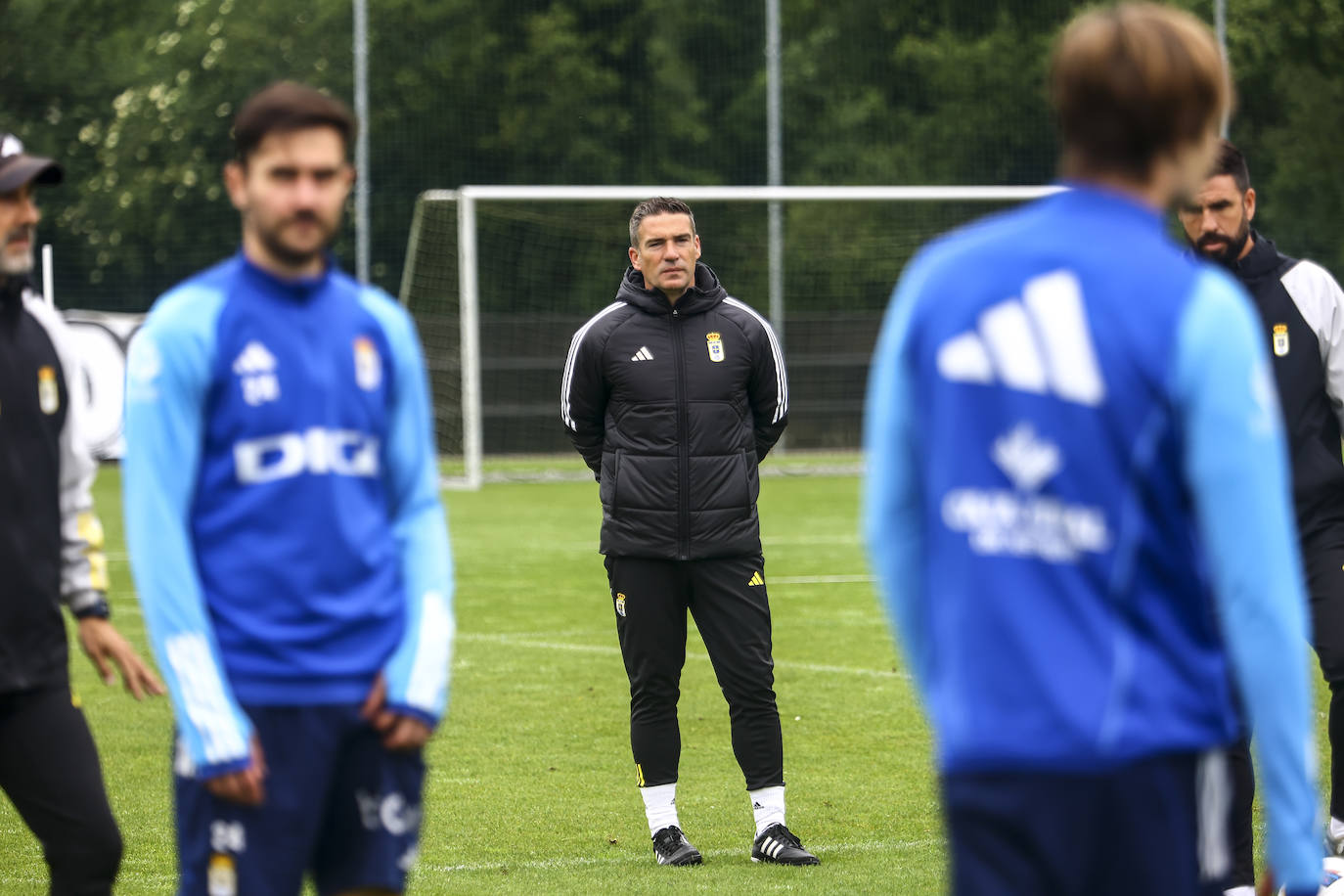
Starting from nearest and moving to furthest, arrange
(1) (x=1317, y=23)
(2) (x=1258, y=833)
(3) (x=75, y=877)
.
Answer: (3) (x=75, y=877) < (2) (x=1258, y=833) < (1) (x=1317, y=23)

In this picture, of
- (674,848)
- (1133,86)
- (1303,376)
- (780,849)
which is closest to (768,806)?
(780,849)

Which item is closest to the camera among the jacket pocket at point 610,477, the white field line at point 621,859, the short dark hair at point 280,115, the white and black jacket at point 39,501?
the short dark hair at point 280,115

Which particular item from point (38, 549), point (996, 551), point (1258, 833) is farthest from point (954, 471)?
point (1258, 833)

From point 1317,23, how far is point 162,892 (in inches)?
1213

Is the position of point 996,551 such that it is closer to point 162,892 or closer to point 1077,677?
point 1077,677

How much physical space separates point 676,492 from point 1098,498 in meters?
4.40

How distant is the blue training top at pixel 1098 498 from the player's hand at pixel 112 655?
84.7 inches

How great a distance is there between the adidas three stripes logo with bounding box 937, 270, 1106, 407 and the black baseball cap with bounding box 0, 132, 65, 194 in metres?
2.45

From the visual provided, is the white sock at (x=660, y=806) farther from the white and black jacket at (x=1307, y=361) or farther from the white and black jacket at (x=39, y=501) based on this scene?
the white and black jacket at (x=39, y=501)

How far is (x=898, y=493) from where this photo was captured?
2.52m

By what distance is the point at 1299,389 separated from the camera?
5.46 meters

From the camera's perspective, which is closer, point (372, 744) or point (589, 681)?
point (372, 744)

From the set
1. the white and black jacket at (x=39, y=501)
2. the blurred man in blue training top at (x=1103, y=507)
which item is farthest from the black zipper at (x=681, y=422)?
the blurred man in blue training top at (x=1103, y=507)

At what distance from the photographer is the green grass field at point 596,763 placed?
20.7 ft
